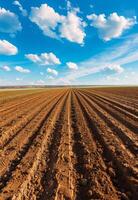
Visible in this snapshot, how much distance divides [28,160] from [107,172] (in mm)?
2425

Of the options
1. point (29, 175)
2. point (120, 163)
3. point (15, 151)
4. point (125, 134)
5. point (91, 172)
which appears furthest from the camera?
point (125, 134)

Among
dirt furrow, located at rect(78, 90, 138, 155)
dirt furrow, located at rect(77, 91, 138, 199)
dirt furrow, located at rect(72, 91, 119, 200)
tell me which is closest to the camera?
dirt furrow, located at rect(72, 91, 119, 200)

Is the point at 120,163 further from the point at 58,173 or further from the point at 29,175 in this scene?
the point at 29,175

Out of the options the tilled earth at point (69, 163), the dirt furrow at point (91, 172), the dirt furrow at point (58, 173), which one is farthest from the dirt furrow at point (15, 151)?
the dirt furrow at point (91, 172)

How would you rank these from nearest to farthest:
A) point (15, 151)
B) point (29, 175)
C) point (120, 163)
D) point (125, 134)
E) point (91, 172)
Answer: point (29, 175), point (91, 172), point (120, 163), point (15, 151), point (125, 134)

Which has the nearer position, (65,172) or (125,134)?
(65,172)

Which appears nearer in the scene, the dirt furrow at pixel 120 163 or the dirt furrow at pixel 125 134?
the dirt furrow at pixel 120 163

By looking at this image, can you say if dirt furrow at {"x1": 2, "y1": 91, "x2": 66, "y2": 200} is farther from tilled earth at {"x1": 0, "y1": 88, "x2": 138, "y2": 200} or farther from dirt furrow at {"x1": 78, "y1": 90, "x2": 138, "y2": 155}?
dirt furrow at {"x1": 78, "y1": 90, "x2": 138, "y2": 155}

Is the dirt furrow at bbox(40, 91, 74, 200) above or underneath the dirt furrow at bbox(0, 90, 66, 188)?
above

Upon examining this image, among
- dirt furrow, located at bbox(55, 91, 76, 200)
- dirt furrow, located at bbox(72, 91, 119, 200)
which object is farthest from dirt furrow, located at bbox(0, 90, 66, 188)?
dirt furrow, located at bbox(72, 91, 119, 200)

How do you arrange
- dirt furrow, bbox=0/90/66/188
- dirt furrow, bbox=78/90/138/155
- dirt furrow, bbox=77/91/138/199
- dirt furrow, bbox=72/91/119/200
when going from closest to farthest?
dirt furrow, bbox=72/91/119/200 → dirt furrow, bbox=77/91/138/199 → dirt furrow, bbox=0/90/66/188 → dirt furrow, bbox=78/90/138/155

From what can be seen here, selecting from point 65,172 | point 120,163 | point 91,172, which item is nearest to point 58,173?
point 65,172

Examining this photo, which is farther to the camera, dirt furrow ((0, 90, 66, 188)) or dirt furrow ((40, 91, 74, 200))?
dirt furrow ((0, 90, 66, 188))

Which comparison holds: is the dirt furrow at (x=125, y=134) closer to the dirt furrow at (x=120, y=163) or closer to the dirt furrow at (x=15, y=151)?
the dirt furrow at (x=120, y=163)
